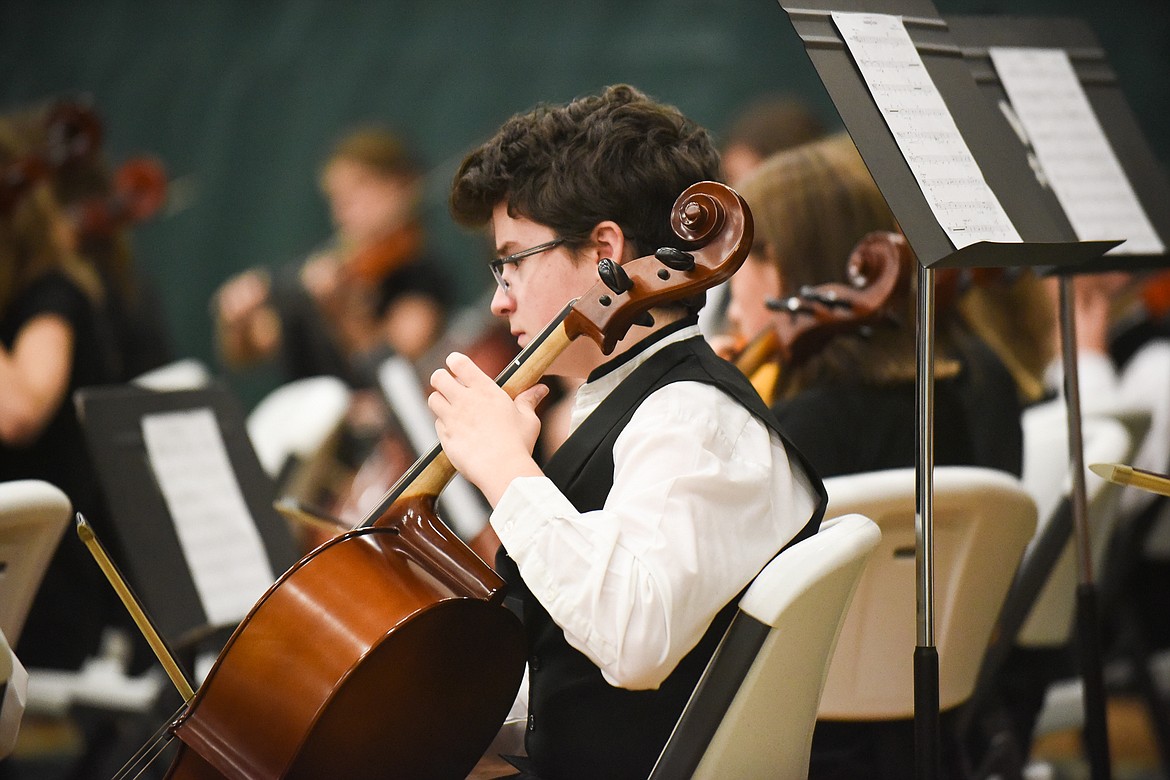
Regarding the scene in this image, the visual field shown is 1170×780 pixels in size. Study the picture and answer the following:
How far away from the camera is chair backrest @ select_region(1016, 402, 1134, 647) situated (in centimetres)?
189

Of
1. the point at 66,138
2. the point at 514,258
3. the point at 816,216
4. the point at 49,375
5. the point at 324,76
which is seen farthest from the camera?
the point at 324,76

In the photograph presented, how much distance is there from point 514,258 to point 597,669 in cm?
43

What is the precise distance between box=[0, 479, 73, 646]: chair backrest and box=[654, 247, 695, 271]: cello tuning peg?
2.41 ft

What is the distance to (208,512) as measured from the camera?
5.95 ft

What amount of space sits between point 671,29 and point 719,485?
433 centimetres

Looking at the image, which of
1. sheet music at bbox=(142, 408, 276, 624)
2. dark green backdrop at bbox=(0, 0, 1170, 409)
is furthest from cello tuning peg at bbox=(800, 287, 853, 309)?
dark green backdrop at bbox=(0, 0, 1170, 409)

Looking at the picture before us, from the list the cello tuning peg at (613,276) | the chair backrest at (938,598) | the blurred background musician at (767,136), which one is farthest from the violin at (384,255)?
the cello tuning peg at (613,276)

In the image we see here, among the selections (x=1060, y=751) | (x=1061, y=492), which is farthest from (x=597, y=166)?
(x=1060, y=751)

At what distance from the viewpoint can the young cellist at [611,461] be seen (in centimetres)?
106

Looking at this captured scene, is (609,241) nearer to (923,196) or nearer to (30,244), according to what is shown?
(923,196)

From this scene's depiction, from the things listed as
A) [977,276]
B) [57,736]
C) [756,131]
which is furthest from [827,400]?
[57,736]

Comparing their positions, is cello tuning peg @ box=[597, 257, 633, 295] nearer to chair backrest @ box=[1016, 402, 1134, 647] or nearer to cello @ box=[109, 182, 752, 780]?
cello @ box=[109, 182, 752, 780]

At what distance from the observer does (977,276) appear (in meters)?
2.11

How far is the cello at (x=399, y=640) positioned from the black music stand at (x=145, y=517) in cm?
55
